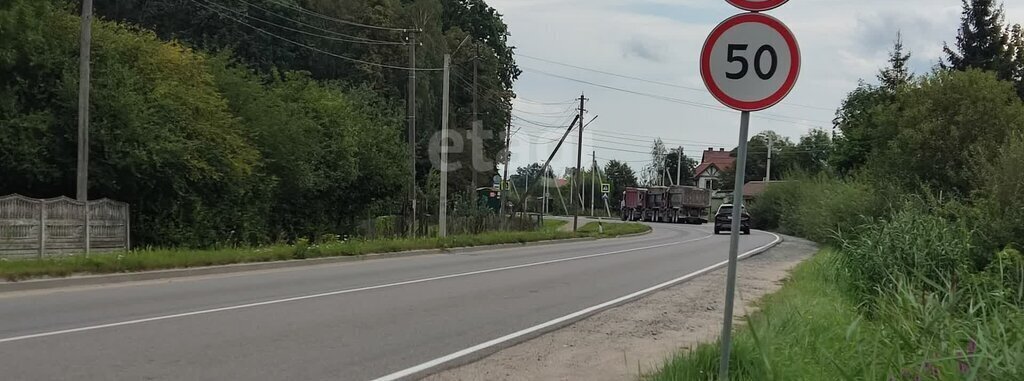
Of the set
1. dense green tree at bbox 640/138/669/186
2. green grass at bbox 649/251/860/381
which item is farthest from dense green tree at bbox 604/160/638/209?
green grass at bbox 649/251/860/381

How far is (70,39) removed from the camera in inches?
858

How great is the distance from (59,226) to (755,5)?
17874mm

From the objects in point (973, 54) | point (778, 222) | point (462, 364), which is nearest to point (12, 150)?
point (462, 364)

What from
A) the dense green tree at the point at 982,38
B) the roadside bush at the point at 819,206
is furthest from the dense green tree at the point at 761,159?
the dense green tree at the point at 982,38

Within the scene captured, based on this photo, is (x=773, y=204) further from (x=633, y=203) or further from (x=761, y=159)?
(x=761, y=159)

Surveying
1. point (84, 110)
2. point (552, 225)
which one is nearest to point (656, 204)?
point (552, 225)

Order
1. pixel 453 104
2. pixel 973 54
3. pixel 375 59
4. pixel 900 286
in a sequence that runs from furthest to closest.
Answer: pixel 453 104, pixel 375 59, pixel 973 54, pixel 900 286

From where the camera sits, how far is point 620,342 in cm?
934

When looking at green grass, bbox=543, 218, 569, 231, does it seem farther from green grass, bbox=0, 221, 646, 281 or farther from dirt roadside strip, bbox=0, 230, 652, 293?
dirt roadside strip, bbox=0, 230, 652, 293

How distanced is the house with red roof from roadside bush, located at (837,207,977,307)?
12237 centimetres

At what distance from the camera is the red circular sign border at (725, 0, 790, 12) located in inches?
208

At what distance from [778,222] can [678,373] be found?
62651 mm

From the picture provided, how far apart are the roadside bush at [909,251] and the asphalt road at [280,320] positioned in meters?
4.01

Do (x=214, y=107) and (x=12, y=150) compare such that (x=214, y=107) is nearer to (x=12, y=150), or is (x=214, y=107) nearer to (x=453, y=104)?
(x=12, y=150)
